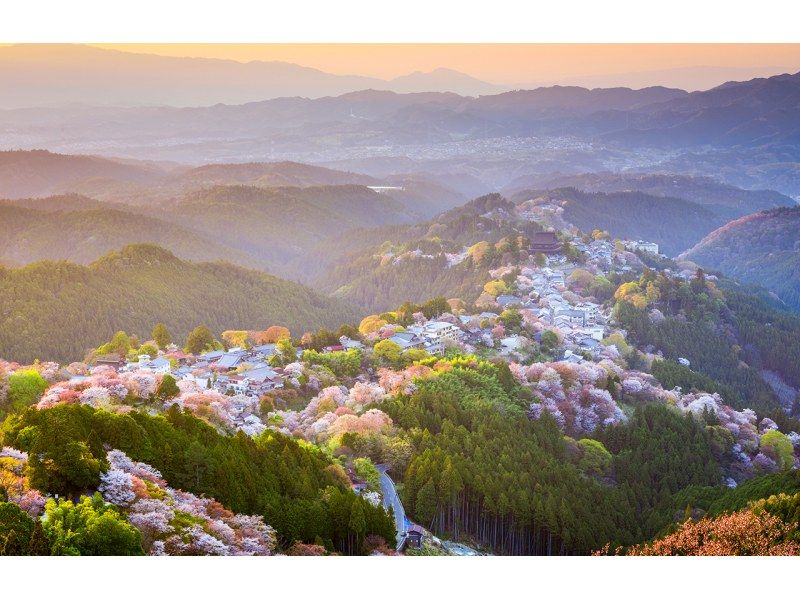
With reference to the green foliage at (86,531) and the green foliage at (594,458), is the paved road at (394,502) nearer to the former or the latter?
the green foliage at (86,531)

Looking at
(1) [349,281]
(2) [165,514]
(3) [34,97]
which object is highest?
(3) [34,97]

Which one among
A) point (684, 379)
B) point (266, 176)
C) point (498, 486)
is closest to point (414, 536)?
point (498, 486)

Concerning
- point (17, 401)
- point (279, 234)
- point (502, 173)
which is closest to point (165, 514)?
point (17, 401)

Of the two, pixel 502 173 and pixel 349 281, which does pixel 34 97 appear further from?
pixel 502 173

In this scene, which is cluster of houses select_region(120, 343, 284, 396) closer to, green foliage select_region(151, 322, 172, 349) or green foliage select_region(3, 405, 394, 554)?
green foliage select_region(151, 322, 172, 349)

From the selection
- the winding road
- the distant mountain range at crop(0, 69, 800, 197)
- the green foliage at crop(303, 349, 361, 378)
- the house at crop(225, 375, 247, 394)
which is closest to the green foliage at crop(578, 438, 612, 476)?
the winding road

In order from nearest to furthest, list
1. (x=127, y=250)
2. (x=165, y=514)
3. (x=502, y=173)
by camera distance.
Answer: (x=165, y=514), (x=127, y=250), (x=502, y=173)

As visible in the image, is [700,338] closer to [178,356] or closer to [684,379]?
[684,379]

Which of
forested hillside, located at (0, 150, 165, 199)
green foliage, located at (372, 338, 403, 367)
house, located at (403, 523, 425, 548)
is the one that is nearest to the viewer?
house, located at (403, 523, 425, 548)
